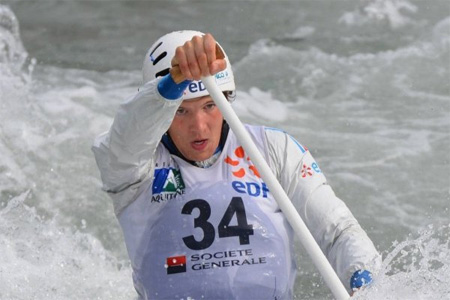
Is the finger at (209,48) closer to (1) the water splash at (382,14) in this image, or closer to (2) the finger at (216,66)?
(2) the finger at (216,66)

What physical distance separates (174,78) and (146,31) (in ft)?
23.9

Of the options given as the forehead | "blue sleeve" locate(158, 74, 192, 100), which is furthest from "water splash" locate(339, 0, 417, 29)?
"blue sleeve" locate(158, 74, 192, 100)

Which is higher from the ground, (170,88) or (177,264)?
(170,88)

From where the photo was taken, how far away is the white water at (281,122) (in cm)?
691

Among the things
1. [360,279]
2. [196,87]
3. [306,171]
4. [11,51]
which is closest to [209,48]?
[196,87]

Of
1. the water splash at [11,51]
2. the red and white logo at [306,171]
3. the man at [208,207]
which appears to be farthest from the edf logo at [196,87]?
the water splash at [11,51]

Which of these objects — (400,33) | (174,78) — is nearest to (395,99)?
(400,33)

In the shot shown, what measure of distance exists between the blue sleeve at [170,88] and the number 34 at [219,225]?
0.52 m

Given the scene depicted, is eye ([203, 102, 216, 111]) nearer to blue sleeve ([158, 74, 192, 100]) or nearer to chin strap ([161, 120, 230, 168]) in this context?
chin strap ([161, 120, 230, 168])

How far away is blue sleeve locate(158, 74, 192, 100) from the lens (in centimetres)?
405

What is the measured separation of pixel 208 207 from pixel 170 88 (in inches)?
22.5

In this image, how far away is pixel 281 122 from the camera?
368 inches

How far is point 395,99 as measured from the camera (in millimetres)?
9852

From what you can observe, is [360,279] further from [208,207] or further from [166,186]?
[166,186]
